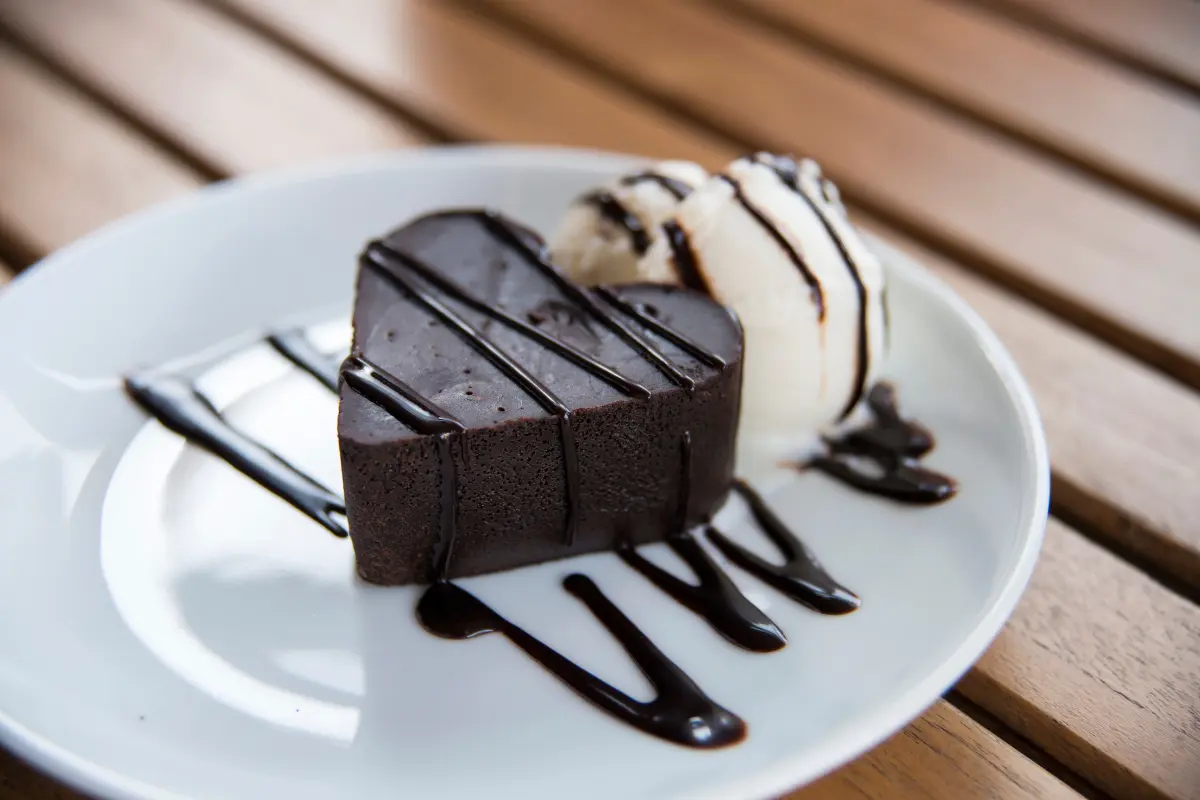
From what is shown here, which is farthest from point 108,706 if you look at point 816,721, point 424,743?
point 816,721

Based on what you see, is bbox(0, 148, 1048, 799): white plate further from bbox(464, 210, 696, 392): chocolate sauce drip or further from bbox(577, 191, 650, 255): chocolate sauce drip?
bbox(577, 191, 650, 255): chocolate sauce drip

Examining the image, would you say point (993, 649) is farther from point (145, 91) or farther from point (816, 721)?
point (145, 91)

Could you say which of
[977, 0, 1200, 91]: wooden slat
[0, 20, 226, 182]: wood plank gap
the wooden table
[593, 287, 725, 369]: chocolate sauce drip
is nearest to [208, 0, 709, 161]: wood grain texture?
the wooden table

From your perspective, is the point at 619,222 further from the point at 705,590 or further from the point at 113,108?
the point at 113,108

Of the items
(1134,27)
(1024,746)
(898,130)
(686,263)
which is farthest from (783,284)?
(1134,27)

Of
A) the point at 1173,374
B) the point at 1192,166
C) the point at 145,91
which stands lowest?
the point at 145,91
